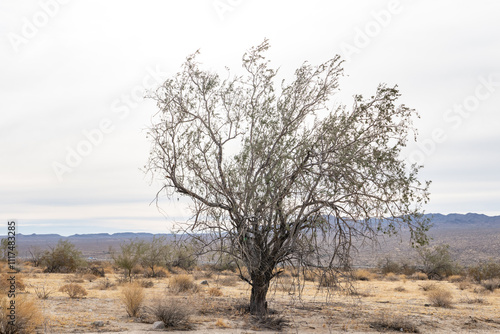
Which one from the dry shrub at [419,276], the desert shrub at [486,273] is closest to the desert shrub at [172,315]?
the desert shrub at [486,273]

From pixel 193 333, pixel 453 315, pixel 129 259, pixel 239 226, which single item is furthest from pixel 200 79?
pixel 129 259

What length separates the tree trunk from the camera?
14.4m

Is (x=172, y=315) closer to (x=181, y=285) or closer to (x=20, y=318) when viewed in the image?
(x=20, y=318)

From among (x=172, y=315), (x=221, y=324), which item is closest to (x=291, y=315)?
(x=221, y=324)

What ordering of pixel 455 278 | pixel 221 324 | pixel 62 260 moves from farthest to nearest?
1. pixel 62 260
2. pixel 455 278
3. pixel 221 324

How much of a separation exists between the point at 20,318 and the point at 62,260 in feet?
86.7

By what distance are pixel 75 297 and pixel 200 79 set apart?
1046cm

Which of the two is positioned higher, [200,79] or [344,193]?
[200,79]

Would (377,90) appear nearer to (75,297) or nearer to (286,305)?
(286,305)

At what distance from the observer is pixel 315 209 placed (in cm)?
1276

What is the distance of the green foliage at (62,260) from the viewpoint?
35000mm

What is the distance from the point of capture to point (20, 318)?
10.7 m

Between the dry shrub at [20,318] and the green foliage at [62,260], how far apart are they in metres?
25.5

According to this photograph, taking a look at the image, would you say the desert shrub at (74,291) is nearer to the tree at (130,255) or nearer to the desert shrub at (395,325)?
the tree at (130,255)
